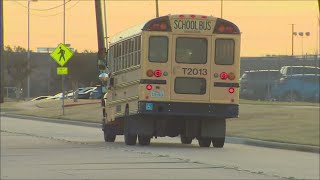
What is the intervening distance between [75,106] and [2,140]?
19711 millimetres

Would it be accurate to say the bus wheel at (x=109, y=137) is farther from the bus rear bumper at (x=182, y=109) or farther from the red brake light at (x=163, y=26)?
the red brake light at (x=163, y=26)

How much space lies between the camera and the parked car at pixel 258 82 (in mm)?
39844

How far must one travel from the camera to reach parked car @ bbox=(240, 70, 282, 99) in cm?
3984

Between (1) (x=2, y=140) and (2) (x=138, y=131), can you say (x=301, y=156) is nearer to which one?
(2) (x=138, y=131)

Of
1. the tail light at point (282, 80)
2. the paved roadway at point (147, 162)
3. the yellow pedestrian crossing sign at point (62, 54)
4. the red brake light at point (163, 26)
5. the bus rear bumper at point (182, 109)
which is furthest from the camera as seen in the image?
the tail light at point (282, 80)

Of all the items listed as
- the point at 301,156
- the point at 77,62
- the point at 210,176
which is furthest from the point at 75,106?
the point at 210,176

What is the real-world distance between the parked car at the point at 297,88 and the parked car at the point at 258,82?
1.84 feet

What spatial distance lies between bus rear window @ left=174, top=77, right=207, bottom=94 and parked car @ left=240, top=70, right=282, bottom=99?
20622 millimetres

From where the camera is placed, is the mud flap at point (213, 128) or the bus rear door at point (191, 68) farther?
the mud flap at point (213, 128)

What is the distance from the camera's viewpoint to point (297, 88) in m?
39.6

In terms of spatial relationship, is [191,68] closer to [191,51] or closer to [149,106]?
[191,51]

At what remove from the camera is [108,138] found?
70.4 ft

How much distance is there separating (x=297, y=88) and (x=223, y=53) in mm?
21636

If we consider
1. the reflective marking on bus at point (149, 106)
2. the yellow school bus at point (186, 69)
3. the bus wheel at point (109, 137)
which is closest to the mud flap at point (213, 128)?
the yellow school bus at point (186, 69)
